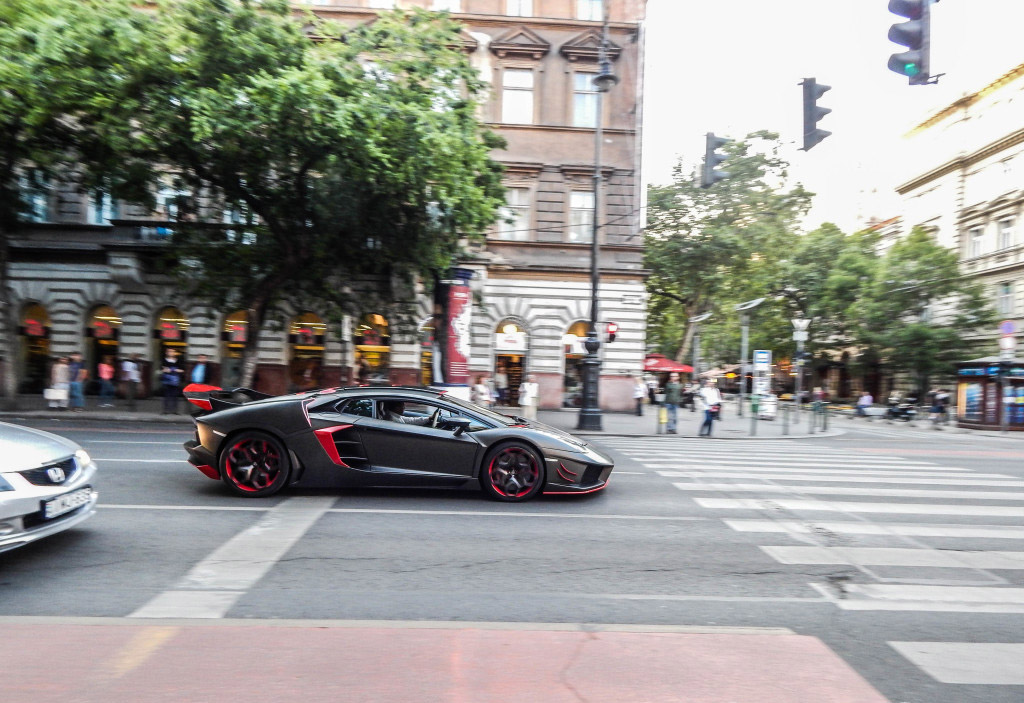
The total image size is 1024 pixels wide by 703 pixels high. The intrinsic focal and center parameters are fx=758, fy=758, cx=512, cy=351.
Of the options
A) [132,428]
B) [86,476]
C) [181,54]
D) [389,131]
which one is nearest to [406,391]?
[86,476]

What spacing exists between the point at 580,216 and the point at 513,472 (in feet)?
69.0

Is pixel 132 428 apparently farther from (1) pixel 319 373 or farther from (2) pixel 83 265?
(2) pixel 83 265

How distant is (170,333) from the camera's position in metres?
27.0

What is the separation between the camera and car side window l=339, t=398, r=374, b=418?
8.44m

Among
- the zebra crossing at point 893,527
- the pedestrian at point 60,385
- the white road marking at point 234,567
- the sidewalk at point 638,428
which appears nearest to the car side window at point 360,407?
the white road marking at point 234,567

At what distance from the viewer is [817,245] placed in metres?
49.6

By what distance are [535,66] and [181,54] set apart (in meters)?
14.1

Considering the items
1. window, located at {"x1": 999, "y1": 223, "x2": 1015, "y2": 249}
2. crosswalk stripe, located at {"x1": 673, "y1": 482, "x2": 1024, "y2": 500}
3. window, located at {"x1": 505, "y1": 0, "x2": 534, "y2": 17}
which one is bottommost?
crosswalk stripe, located at {"x1": 673, "y1": 482, "x2": 1024, "y2": 500}

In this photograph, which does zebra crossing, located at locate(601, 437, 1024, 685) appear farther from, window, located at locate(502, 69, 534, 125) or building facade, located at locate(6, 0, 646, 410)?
window, located at locate(502, 69, 534, 125)

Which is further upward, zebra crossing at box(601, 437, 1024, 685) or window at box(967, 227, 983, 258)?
window at box(967, 227, 983, 258)

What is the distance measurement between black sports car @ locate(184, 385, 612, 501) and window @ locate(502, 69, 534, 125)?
21.7m

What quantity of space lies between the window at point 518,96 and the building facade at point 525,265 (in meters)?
0.04

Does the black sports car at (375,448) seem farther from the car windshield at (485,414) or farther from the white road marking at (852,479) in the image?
the white road marking at (852,479)

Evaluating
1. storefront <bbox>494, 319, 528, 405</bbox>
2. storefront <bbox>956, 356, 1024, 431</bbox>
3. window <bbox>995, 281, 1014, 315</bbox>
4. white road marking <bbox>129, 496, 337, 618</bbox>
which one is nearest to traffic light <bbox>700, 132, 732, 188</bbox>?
white road marking <bbox>129, 496, 337, 618</bbox>
